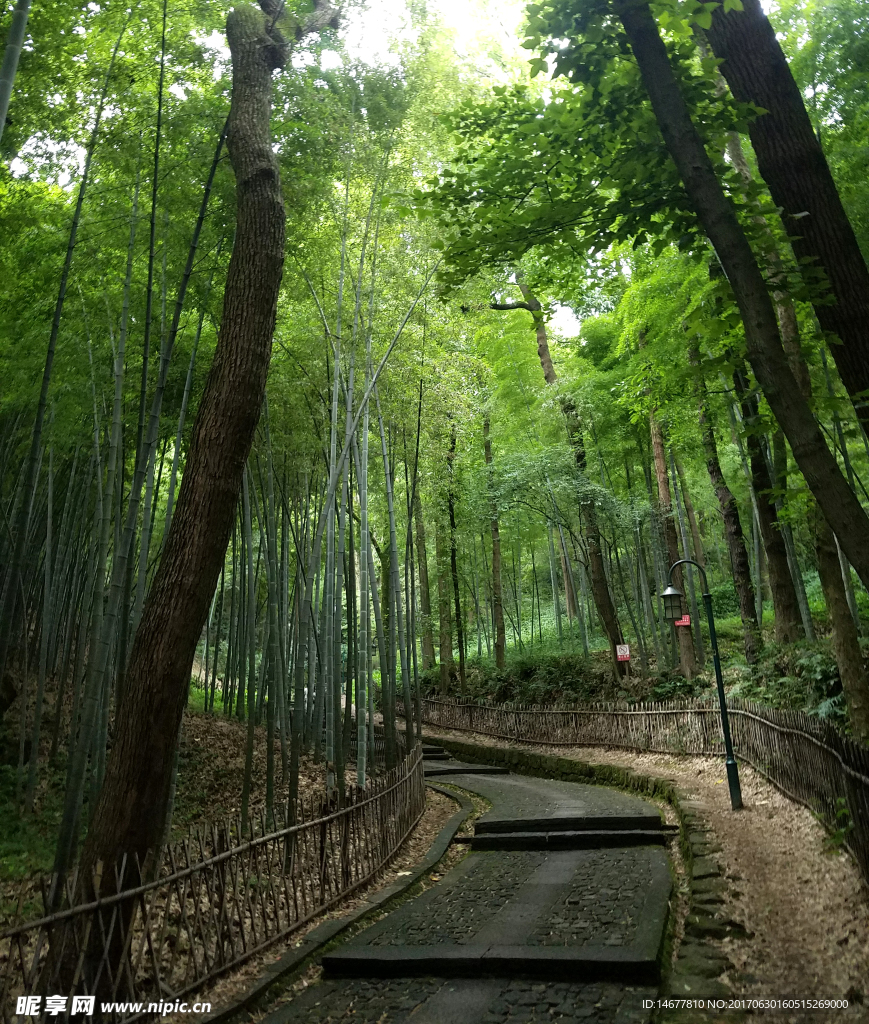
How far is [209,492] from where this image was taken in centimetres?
295

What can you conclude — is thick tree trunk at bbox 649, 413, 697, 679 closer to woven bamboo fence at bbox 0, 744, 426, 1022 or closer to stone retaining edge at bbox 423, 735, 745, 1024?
stone retaining edge at bbox 423, 735, 745, 1024

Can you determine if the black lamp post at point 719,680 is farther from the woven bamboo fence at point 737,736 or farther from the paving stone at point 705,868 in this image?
the paving stone at point 705,868

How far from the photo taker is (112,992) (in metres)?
2.35

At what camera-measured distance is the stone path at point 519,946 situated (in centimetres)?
267

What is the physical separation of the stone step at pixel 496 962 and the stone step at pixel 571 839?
2296 millimetres

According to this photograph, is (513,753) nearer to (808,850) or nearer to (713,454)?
(713,454)

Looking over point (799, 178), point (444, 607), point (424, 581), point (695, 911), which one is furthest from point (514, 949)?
point (444, 607)

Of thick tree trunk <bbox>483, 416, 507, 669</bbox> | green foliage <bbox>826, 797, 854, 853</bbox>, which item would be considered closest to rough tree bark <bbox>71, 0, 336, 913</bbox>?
green foliage <bbox>826, 797, 854, 853</bbox>

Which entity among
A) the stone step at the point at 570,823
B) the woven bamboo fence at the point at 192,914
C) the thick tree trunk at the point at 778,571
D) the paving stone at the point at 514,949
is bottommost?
the paving stone at the point at 514,949

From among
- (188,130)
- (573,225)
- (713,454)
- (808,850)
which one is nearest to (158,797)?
(573,225)

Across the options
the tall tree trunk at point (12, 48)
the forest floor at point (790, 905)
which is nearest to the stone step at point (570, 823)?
the forest floor at point (790, 905)

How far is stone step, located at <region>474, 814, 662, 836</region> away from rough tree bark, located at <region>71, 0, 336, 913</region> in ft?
12.5

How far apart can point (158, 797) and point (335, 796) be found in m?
1.93

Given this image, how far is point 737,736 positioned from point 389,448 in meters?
5.13
